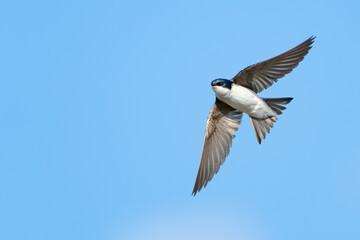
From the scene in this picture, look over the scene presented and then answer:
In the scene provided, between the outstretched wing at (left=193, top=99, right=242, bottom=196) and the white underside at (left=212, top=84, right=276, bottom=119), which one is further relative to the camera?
the outstretched wing at (left=193, top=99, right=242, bottom=196)

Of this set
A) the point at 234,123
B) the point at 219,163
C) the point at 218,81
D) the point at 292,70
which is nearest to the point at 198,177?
the point at 219,163

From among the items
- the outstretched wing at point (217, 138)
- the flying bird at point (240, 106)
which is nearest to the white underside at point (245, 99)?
the flying bird at point (240, 106)

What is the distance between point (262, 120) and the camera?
7680 mm

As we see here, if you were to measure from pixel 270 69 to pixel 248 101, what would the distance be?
1.50ft

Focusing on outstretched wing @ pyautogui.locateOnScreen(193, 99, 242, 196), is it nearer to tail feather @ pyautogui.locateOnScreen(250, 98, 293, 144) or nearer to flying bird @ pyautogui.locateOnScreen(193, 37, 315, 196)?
flying bird @ pyautogui.locateOnScreen(193, 37, 315, 196)

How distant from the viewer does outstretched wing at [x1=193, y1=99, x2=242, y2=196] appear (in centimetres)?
802

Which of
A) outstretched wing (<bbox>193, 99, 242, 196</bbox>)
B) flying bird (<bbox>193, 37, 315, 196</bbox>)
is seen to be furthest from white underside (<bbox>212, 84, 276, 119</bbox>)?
outstretched wing (<bbox>193, 99, 242, 196</bbox>)

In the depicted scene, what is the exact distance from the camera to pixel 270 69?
24.2 feet

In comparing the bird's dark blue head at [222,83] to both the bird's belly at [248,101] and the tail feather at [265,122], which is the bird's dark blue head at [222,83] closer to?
the bird's belly at [248,101]

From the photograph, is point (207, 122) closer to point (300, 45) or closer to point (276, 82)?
point (276, 82)

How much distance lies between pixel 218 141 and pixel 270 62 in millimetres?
1363

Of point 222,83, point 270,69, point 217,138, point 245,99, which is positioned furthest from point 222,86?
point 217,138

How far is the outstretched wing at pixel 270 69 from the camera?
7.13 metres

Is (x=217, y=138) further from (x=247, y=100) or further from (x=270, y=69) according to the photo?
(x=270, y=69)
